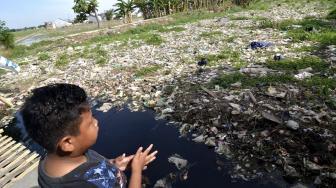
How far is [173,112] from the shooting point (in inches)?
262

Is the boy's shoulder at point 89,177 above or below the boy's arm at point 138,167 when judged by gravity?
above

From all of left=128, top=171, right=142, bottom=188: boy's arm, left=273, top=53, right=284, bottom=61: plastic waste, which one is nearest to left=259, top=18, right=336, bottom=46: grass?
left=273, top=53, right=284, bottom=61: plastic waste

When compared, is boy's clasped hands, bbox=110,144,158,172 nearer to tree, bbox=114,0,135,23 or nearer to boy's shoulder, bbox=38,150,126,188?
boy's shoulder, bbox=38,150,126,188

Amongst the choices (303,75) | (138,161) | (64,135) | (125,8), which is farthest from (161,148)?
(125,8)

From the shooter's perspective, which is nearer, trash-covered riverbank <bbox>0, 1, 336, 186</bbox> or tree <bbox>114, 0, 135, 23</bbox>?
trash-covered riverbank <bbox>0, 1, 336, 186</bbox>

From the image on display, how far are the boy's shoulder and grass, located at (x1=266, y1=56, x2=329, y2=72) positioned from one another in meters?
6.88

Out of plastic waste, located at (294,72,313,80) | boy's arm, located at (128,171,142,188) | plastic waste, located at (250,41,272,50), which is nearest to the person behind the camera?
boy's arm, located at (128,171,142,188)

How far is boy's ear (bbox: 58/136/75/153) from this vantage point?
1.73m

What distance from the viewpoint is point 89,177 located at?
1.74 m

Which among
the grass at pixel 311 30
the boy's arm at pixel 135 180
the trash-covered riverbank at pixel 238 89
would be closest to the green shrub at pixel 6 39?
the trash-covered riverbank at pixel 238 89

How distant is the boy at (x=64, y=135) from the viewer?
1664mm

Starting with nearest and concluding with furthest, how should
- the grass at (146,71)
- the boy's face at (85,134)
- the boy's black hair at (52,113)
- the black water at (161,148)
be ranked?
the boy's black hair at (52,113), the boy's face at (85,134), the black water at (161,148), the grass at (146,71)

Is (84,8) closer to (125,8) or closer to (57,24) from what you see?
(125,8)

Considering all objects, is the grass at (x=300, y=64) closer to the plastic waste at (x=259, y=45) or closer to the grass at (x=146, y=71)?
the plastic waste at (x=259, y=45)
